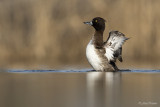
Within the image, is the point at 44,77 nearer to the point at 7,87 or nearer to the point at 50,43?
the point at 7,87

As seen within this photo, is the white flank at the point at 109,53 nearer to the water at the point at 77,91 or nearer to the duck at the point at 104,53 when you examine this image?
the duck at the point at 104,53

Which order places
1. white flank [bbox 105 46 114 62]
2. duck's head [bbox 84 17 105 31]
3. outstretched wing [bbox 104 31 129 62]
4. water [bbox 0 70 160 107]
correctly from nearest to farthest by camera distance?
water [bbox 0 70 160 107] < outstretched wing [bbox 104 31 129 62] < white flank [bbox 105 46 114 62] < duck's head [bbox 84 17 105 31]

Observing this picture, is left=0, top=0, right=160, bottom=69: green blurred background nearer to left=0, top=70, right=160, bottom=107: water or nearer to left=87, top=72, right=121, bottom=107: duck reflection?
left=0, top=70, right=160, bottom=107: water

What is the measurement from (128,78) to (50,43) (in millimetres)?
14563

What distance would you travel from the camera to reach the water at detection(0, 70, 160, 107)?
948 cm

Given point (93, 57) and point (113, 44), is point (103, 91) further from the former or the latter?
point (113, 44)

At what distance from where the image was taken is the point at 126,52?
1067 inches

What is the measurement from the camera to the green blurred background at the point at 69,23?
1121 inches

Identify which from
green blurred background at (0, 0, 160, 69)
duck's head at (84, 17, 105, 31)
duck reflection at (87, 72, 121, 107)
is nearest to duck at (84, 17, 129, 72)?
duck's head at (84, 17, 105, 31)

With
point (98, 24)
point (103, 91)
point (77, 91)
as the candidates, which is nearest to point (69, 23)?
point (98, 24)

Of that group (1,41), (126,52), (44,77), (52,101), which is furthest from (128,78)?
(1,41)

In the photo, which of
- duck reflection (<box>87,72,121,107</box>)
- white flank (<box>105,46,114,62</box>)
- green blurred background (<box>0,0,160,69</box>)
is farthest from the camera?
green blurred background (<box>0,0,160,69</box>)

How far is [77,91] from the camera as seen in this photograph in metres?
11.3

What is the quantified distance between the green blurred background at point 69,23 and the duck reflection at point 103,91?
1390 centimetres
